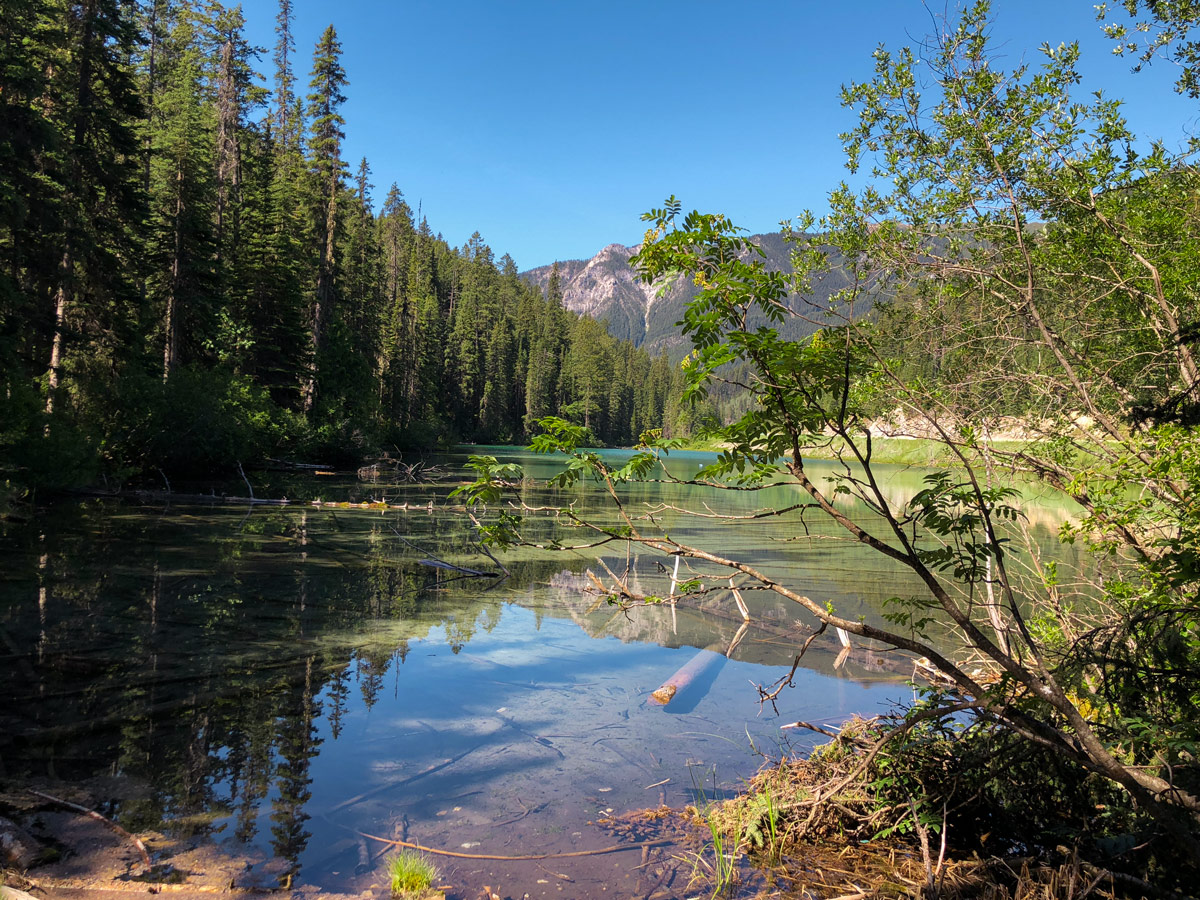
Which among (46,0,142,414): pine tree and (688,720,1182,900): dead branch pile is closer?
(688,720,1182,900): dead branch pile

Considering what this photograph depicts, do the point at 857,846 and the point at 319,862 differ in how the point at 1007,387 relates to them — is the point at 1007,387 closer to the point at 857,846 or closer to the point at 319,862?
the point at 857,846

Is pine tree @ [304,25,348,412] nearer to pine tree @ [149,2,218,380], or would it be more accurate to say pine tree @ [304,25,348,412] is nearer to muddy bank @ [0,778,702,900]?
pine tree @ [149,2,218,380]

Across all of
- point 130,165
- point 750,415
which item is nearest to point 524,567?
point 750,415

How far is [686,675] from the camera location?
28.0ft

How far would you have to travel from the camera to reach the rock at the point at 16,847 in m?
3.88

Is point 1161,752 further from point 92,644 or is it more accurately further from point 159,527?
point 159,527

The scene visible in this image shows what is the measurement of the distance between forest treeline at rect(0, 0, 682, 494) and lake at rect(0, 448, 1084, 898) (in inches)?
124

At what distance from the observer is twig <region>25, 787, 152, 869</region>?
4211 millimetres

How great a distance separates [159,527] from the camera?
637 inches

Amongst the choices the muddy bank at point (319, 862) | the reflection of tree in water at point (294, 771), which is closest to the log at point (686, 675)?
the muddy bank at point (319, 862)

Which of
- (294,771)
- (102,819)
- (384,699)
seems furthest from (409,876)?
(384,699)

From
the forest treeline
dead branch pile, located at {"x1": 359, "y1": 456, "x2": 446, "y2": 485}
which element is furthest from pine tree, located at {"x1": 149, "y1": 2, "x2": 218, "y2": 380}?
dead branch pile, located at {"x1": 359, "y1": 456, "x2": 446, "y2": 485}

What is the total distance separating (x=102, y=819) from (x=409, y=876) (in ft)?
7.30

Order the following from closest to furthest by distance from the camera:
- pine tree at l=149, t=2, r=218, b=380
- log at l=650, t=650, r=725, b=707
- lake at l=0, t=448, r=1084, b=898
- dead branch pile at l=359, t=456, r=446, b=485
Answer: lake at l=0, t=448, r=1084, b=898 < log at l=650, t=650, r=725, b=707 < pine tree at l=149, t=2, r=218, b=380 < dead branch pile at l=359, t=456, r=446, b=485
